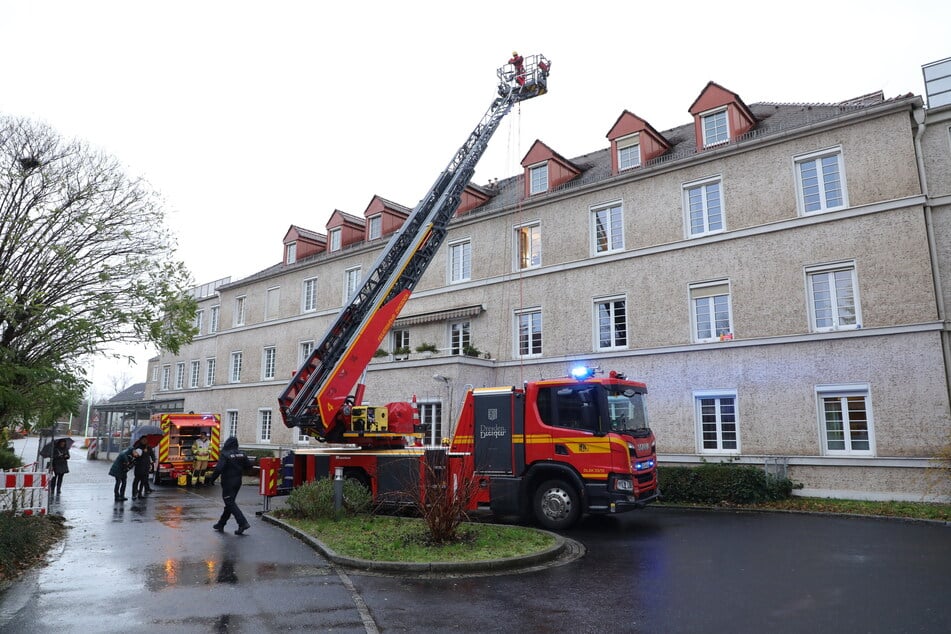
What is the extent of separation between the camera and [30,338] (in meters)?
9.67

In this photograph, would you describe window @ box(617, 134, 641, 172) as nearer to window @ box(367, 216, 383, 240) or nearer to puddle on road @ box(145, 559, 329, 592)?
window @ box(367, 216, 383, 240)

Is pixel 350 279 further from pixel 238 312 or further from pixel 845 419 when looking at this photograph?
pixel 845 419

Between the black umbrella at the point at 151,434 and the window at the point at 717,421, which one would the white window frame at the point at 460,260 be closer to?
the window at the point at 717,421

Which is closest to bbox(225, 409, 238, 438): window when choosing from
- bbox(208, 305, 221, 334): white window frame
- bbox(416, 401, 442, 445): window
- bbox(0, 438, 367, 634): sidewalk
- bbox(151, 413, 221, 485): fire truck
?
bbox(208, 305, 221, 334): white window frame

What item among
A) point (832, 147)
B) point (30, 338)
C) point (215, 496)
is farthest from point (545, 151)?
point (30, 338)

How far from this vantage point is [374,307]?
14438 millimetres

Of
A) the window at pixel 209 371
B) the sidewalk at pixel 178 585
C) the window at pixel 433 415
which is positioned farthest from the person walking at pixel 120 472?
the window at pixel 209 371

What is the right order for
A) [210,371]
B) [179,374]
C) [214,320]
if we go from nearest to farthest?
[210,371] → [214,320] → [179,374]

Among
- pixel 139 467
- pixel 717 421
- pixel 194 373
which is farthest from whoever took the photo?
pixel 194 373

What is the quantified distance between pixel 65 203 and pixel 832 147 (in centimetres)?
1815

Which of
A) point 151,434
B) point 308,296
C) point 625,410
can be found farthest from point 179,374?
point 625,410

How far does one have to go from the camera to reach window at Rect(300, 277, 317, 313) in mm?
31359

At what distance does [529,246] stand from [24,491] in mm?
16823

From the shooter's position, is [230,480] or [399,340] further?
[399,340]
